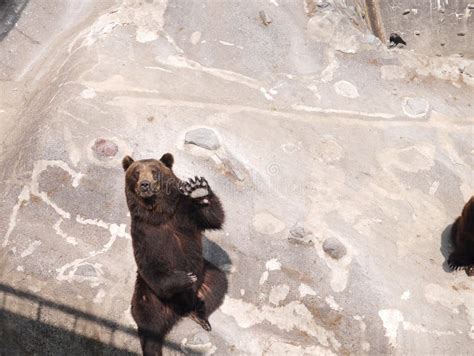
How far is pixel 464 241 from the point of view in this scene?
619cm

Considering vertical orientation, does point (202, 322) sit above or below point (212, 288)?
below

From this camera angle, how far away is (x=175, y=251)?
16.5 feet

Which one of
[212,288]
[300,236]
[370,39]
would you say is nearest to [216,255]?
[212,288]

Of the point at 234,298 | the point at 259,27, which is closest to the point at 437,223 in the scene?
the point at 234,298

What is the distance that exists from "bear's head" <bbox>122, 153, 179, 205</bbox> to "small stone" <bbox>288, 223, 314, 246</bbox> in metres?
2.24

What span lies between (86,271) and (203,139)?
2.50m

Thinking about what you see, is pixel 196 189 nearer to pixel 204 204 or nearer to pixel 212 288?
pixel 204 204

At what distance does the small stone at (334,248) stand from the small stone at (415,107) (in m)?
3.06

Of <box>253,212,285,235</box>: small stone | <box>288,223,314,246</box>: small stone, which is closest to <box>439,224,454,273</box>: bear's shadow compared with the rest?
<box>288,223,314,246</box>: small stone

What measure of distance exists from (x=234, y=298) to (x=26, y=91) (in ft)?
18.0

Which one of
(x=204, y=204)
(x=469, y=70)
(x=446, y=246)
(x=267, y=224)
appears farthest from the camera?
(x=469, y=70)

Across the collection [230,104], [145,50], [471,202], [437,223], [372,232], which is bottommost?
[437,223]

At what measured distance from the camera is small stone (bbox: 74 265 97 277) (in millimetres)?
6098

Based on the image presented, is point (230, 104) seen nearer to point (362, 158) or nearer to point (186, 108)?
point (186, 108)
